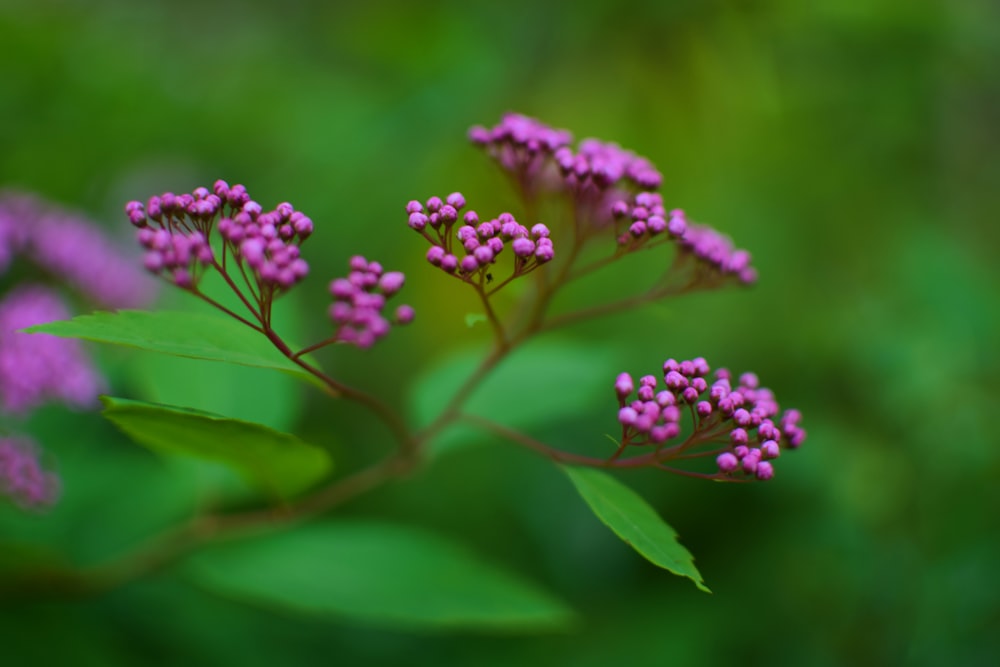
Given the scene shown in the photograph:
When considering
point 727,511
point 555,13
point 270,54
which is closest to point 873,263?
point 727,511

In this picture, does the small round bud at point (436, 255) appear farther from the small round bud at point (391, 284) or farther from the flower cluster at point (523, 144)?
the flower cluster at point (523, 144)

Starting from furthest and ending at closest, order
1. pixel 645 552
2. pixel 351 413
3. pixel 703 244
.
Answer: pixel 351 413 → pixel 703 244 → pixel 645 552

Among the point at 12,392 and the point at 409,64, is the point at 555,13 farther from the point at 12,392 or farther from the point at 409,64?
the point at 12,392

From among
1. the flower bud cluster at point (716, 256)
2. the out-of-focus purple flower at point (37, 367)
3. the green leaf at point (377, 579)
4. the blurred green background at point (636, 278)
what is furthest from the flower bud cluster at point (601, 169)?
the out-of-focus purple flower at point (37, 367)

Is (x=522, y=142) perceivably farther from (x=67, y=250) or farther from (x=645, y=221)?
(x=67, y=250)

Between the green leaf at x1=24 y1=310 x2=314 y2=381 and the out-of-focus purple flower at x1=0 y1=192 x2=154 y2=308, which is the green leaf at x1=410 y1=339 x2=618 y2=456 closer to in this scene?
the green leaf at x1=24 y1=310 x2=314 y2=381

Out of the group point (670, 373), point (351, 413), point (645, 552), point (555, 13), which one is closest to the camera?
point (645, 552)
